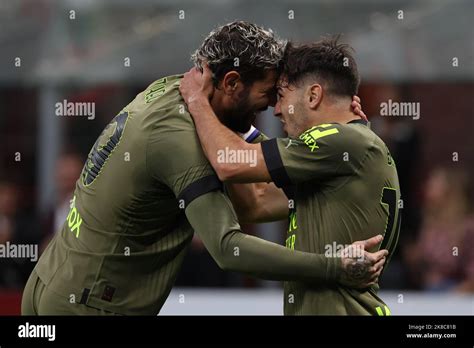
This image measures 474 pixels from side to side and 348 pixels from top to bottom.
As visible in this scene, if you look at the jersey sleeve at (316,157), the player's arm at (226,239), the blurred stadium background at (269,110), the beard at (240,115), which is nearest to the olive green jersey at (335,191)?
the jersey sleeve at (316,157)

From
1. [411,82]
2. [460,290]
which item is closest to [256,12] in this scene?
[411,82]

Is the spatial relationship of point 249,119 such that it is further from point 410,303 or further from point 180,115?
point 410,303

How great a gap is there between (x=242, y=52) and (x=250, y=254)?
99 centimetres

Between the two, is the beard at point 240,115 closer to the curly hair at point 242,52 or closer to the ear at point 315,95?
the curly hair at point 242,52

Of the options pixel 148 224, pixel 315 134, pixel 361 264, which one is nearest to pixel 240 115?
pixel 315 134

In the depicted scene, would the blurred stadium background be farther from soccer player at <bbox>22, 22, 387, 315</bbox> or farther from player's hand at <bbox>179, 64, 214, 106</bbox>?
player's hand at <bbox>179, 64, 214, 106</bbox>

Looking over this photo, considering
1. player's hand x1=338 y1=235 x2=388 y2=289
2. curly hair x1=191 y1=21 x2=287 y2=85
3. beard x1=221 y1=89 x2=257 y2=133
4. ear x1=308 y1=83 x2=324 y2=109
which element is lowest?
player's hand x1=338 y1=235 x2=388 y2=289

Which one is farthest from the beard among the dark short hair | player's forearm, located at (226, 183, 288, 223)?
player's forearm, located at (226, 183, 288, 223)

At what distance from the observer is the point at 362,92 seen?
33.2ft

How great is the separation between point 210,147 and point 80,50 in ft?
19.8

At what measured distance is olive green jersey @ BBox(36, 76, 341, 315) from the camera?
498 cm

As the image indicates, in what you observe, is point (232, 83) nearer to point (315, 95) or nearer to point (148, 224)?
point (315, 95)

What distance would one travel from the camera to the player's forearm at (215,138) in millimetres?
5008

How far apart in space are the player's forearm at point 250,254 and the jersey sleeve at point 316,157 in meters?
0.32
